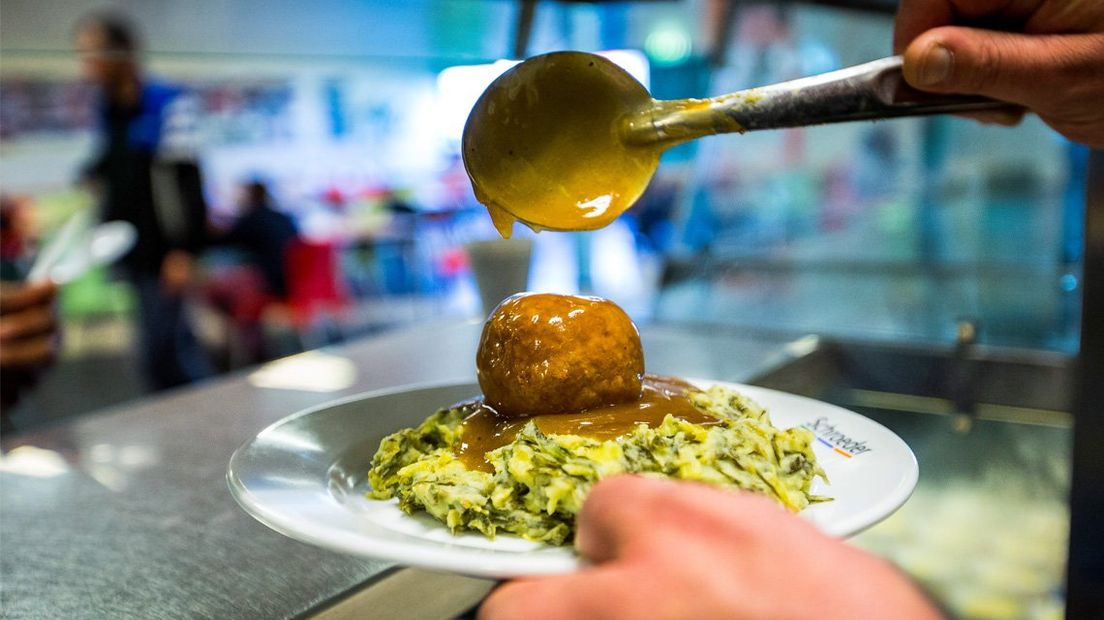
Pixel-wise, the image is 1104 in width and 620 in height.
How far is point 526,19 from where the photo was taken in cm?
197

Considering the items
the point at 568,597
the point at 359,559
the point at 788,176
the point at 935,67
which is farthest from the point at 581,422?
the point at 788,176

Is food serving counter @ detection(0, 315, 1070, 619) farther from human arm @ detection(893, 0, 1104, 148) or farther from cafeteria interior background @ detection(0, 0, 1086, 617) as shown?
human arm @ detection(893, 0, 1104, 148)

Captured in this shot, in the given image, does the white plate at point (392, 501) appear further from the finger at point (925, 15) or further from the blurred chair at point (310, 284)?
the blurred chair at point (310, 284)

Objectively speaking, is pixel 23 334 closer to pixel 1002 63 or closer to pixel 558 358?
pixel 558 358

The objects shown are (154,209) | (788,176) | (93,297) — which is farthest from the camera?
(93,297)

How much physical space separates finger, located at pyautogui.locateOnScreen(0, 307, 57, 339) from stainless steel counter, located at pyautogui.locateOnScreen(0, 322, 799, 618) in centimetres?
74

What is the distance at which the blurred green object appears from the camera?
27.6 feet

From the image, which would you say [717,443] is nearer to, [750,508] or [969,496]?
[750,508]

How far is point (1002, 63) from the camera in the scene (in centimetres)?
121

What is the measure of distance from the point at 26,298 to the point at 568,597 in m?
2.62

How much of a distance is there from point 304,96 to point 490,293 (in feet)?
31.8

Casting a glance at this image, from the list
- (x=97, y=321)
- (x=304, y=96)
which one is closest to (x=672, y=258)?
A: (x=97, y=321)

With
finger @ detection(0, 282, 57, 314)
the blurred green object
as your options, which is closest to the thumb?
finger @ detection(0, 282, 57, 314)

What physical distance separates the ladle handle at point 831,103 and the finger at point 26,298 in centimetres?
235
